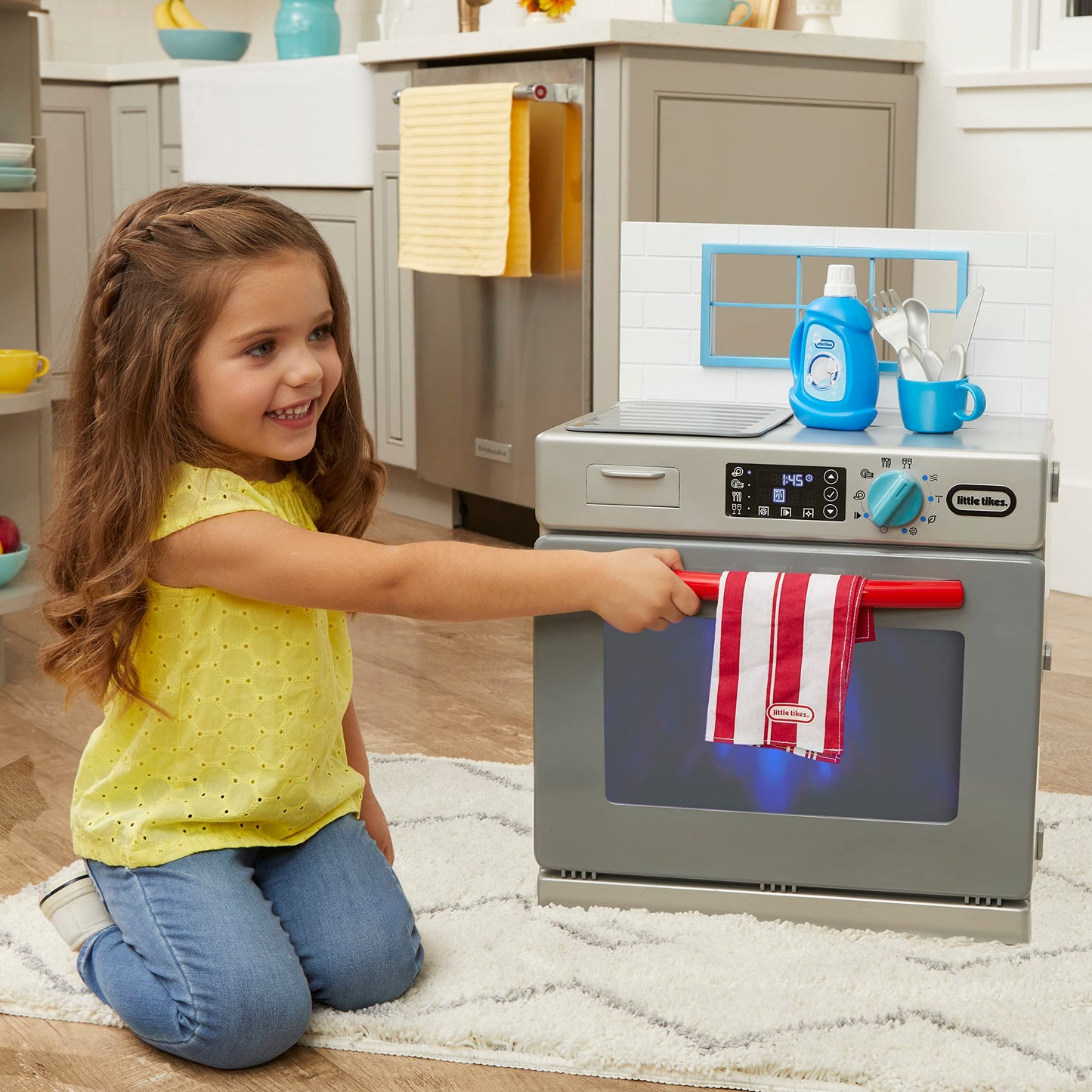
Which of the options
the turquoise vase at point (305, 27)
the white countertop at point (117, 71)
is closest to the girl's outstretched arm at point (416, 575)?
the turquoise vase at point (305, 27)

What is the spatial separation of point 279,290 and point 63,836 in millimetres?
718

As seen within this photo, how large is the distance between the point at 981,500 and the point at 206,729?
2.16ft

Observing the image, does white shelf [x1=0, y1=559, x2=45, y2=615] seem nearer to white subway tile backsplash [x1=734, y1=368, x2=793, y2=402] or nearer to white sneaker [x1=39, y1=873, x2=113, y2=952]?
white sneaker [x1=39, y1=873, x2=113, y2=952]

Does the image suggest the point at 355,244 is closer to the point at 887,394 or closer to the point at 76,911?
the point at 887,394

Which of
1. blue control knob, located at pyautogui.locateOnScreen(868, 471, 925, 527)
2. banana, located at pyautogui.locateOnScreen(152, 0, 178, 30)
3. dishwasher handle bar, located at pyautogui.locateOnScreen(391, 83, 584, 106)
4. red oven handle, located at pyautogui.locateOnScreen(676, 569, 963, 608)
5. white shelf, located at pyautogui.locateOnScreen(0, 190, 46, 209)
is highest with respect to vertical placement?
banana, located at pyautogui.locateOnScreen(152, 0, 178, 30)

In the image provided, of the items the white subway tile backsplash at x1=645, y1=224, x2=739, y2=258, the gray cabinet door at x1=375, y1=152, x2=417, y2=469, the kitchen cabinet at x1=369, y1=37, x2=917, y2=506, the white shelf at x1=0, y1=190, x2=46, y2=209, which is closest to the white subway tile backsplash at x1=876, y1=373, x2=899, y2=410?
the white subway tile backsplash at x1=645, y1=224, x2=739, y2=258

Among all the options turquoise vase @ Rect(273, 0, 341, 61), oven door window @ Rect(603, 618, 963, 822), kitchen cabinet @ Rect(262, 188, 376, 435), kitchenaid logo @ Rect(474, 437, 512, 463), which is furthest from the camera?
turquoise vase @ Rect(273, 0, 341, 61)

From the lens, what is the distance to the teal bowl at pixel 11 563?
6.63 feet

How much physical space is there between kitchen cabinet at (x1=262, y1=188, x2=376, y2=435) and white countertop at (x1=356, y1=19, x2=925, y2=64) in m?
0.37

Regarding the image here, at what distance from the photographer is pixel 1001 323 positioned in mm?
1400

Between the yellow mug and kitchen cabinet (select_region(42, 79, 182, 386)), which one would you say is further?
kitchen cabinet (select_region(42, 79, 182, 386))

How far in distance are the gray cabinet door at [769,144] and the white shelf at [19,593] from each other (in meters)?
1.11

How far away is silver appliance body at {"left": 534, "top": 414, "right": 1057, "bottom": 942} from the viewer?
46.2 inches

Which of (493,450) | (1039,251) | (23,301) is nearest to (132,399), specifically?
(1039,251)
